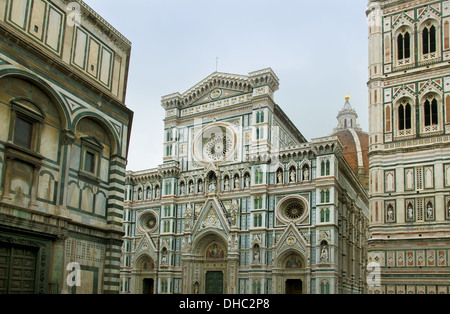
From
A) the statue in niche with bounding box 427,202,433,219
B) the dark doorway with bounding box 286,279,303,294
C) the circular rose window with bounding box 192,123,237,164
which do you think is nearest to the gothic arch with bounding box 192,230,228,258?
the dark doorway with bounding box 286,279,303,294

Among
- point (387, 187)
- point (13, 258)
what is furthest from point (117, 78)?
point (387, 187)

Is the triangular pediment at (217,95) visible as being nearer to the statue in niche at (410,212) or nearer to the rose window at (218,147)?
the rose window at (218,147)

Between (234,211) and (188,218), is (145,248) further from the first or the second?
(234,211)

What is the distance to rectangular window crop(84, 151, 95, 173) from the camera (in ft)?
57.1

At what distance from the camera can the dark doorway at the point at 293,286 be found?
35588 millimetres

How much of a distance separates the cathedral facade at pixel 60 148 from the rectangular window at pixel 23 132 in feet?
0.10

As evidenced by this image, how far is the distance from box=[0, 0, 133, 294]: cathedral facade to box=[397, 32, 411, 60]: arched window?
21880 mm

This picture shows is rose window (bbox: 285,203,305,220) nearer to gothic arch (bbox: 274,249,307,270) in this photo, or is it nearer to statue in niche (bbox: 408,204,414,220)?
gothic arch (bbox: 274,249,307,270)

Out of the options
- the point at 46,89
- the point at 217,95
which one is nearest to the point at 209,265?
the point at 217,95

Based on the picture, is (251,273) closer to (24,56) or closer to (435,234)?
(435,234)

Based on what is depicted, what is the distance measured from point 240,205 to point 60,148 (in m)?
23.7

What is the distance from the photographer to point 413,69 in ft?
110

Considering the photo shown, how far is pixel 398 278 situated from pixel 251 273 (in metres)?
10.5

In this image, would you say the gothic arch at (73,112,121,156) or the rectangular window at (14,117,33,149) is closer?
the rectangular window at (14,117,33,149)
